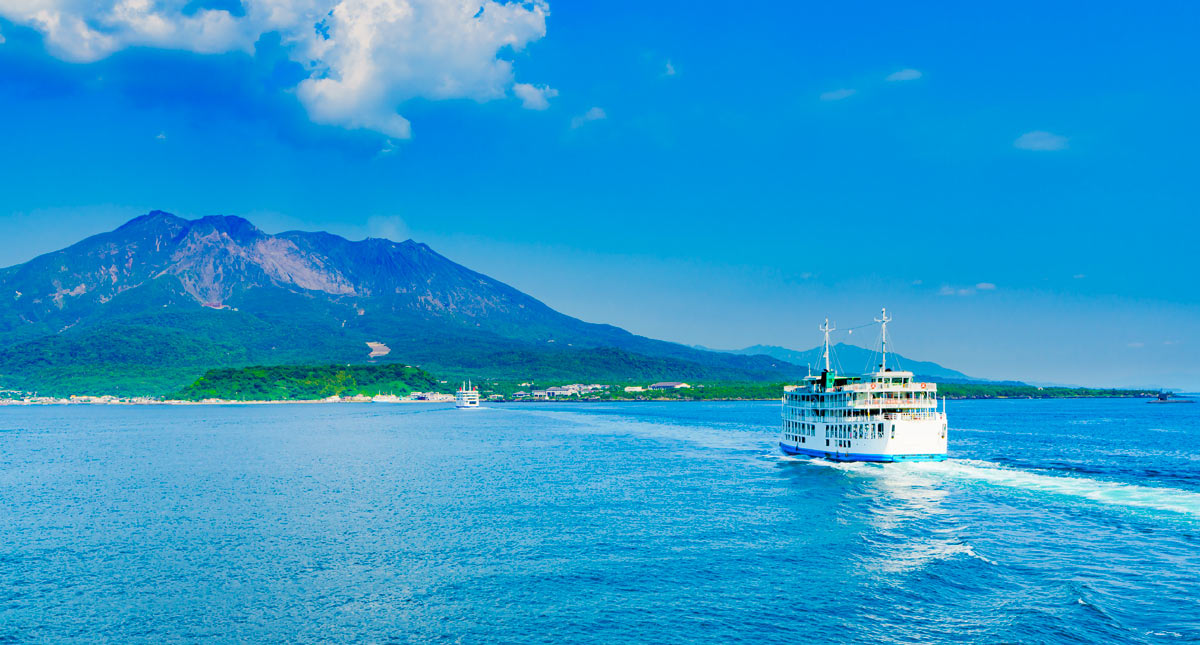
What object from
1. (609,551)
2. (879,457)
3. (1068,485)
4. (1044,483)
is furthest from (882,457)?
(609,551)

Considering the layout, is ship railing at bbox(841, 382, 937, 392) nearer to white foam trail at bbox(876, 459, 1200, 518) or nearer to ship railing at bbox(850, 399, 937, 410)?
ship railing at bbox(850, 399, 937, 410)

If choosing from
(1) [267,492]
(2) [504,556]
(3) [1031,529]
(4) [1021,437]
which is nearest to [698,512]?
(2) [504,556]

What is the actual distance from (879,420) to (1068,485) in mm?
16608

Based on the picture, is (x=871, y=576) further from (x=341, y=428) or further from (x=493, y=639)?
(x=341, y=428)

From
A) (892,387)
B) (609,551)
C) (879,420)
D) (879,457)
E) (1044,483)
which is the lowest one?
(609,551)

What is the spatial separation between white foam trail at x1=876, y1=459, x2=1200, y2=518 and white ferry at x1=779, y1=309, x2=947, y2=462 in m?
2.53

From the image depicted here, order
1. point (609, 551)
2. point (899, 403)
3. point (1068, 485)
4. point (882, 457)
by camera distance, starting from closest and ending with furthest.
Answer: point (609, 551), point (1068, 485), point (899, 403), point (882, 457)

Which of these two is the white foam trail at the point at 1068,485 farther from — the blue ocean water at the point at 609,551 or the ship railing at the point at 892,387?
the ship railing at the point at 892,387

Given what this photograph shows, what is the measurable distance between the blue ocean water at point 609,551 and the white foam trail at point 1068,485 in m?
0.39

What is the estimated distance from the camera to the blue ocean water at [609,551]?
Result: 31.4 m

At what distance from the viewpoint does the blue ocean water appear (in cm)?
3136

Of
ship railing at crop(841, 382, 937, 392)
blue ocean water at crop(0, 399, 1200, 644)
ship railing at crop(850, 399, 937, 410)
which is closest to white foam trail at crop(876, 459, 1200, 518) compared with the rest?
blue ocean water at crop(0, 399, 1200, 644)

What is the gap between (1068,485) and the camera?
6338cm

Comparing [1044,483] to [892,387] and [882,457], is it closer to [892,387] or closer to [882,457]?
[882,457]
